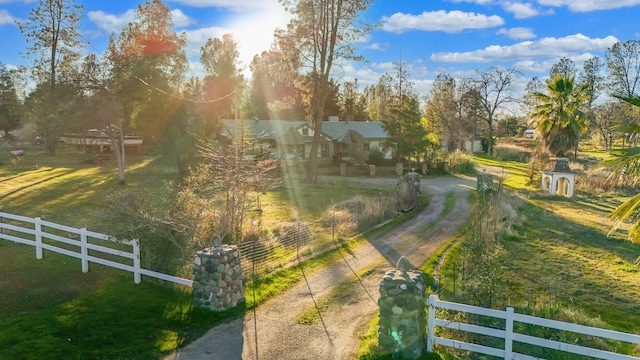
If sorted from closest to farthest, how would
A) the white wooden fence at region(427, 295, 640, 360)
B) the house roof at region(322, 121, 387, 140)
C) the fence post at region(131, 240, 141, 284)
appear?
the white wooden fence at region(427, 295, 640, 360), the fence post at region(131, 240, 141, 284), the house roof at region(322, 121, 387, 140)

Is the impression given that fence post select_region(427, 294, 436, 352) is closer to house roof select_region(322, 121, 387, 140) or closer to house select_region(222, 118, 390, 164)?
house select_region(222, 118, 390, 164)

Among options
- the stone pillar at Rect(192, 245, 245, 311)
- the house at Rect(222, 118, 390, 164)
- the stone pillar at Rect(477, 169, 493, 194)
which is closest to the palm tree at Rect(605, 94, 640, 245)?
the stone pillar at Rect(192, 245, 245, 311)

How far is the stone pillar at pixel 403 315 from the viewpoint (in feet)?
26.7

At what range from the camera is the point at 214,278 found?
1027 centimetres

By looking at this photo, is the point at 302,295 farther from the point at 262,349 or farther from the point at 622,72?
the point at 622,72

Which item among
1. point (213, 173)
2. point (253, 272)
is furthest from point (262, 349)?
point (213, 173)

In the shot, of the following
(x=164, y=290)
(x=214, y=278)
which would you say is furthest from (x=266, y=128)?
(x=214, y=278)

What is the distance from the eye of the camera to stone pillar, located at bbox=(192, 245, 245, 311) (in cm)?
1026

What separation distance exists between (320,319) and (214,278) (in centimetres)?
251

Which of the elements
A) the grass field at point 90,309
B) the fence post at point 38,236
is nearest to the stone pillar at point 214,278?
the grass field at point 90,309

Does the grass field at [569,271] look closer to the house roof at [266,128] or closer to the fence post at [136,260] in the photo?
the fence post at [136,260]

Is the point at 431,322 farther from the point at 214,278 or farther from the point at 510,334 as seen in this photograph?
the point at 214,278

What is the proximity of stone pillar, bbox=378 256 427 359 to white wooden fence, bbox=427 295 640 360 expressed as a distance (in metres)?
0.24

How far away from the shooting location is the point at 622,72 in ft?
197
